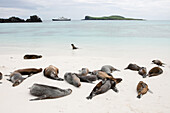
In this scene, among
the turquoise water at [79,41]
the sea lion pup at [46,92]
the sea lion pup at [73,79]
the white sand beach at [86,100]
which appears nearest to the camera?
the white sand beach at [86,100]

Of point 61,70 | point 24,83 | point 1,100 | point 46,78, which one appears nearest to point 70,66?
point 61,70

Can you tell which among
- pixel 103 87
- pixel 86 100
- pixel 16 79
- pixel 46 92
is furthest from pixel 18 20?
pixel 86 100

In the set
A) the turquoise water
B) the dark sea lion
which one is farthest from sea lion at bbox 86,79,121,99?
the turquoise water

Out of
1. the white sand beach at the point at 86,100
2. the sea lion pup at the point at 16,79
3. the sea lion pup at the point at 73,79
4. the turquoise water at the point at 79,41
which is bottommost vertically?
the turquoise water at the point at 79,41

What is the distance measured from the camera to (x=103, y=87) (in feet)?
16.2

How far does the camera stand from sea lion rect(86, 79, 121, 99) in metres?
4.79

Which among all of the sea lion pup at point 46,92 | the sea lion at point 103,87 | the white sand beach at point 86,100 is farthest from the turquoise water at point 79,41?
the sea lion pup at point 46,92

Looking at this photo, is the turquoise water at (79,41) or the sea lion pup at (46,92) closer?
the sea lion pup at (46,92)

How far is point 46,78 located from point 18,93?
4.37 feet

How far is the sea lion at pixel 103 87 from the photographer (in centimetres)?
479

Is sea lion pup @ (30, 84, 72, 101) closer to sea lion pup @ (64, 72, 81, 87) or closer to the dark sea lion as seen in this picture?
sea lion pup @ (64, 72, 81, 87)

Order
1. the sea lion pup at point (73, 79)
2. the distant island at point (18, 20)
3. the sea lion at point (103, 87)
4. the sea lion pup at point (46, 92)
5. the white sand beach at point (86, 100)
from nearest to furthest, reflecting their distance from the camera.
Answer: the white sand beach at point (86, 100) < the sea lion pup at point (46, 92) < the sea lion at point (103, 87) < the sea lion pup at point (73, 79) < the distant island at point (18, 20)

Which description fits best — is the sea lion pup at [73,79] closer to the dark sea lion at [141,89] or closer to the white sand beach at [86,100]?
the white sand beach at [86,100]

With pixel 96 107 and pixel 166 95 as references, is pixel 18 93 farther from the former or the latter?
pixel 166 95
